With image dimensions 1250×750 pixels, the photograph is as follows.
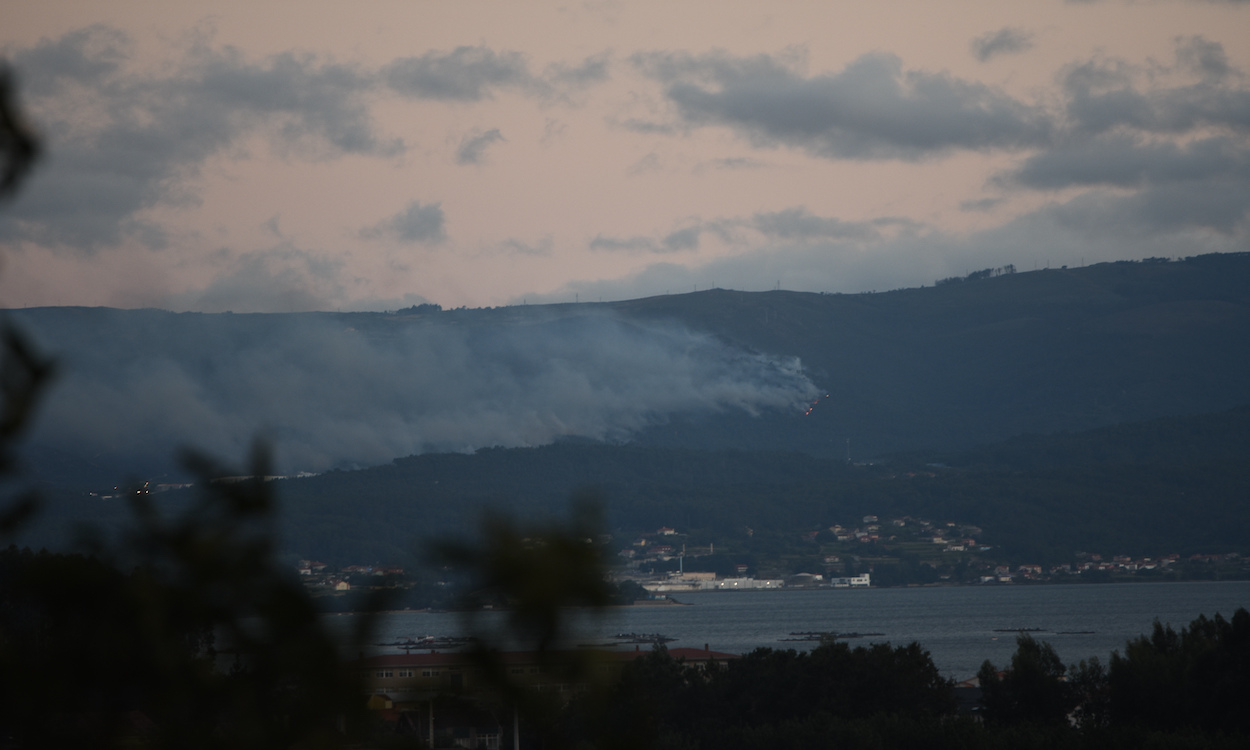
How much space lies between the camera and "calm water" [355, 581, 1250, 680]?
105 m

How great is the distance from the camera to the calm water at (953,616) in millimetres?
105000

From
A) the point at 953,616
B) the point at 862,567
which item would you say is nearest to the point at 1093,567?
the point at 862,567

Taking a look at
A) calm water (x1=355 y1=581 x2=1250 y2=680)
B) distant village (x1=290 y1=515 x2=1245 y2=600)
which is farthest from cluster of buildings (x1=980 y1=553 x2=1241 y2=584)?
calm water (x1=355 y1=581 x2=1250 y2=680)

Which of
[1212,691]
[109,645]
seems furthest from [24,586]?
[1212,691]

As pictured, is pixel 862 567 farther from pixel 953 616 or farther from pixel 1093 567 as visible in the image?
pixel 953 616

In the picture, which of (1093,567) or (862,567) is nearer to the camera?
(862,567)

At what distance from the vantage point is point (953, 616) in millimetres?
144500

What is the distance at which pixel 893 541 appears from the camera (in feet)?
656

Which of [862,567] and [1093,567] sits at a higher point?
[862,567]

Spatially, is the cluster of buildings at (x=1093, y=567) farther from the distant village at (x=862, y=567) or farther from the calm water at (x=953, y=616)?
the calm water at (x=953, y=616)

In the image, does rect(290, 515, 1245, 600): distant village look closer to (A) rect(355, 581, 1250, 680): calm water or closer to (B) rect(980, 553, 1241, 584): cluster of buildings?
(B) rect(980, 553, 1241, 584): cluster of buildings

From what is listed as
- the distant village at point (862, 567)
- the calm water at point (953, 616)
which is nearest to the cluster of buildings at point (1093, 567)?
the distant village at point (862, 567)

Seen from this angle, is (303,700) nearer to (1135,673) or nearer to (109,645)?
(109,645)

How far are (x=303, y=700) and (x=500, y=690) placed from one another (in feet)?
1.17
